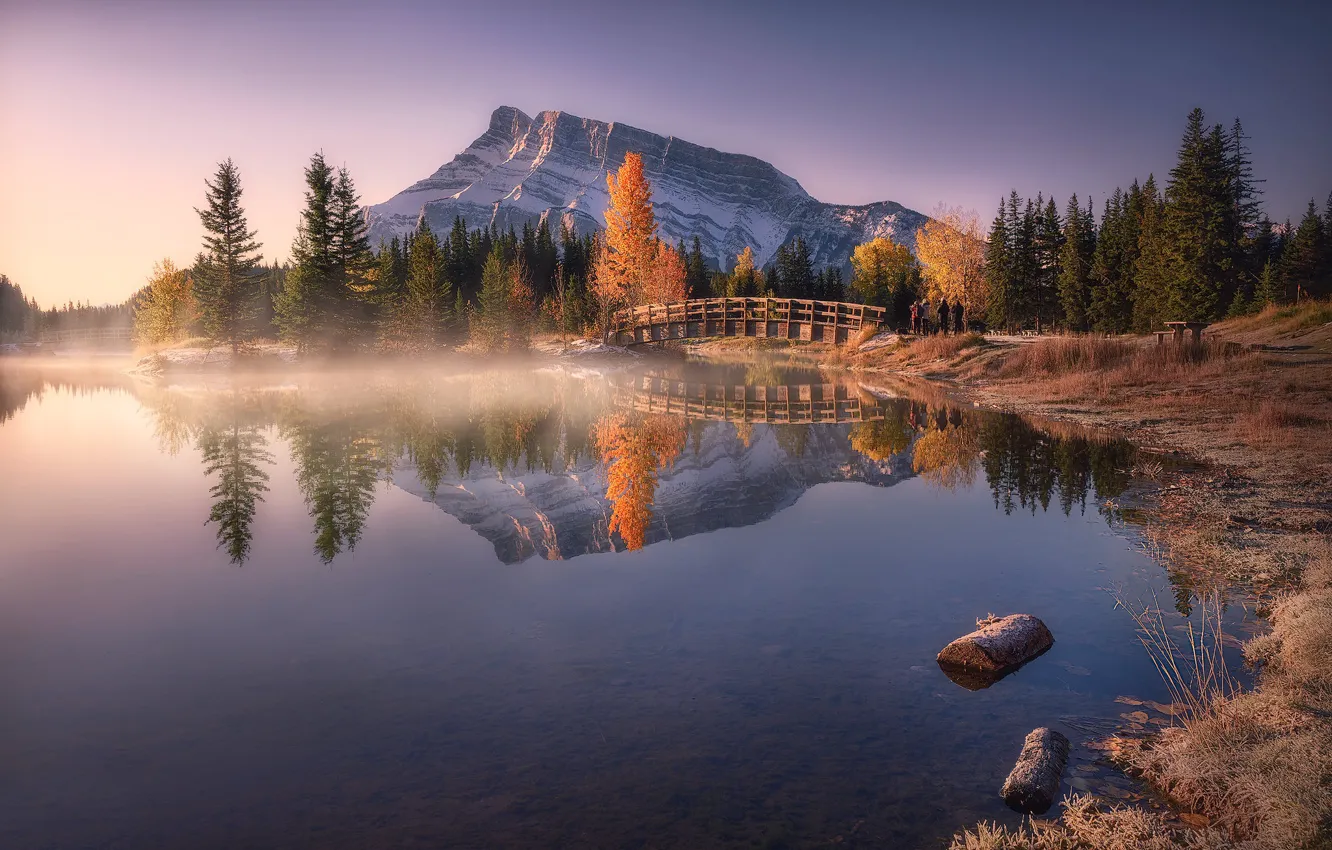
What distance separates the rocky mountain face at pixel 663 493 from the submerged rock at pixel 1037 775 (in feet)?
23.6

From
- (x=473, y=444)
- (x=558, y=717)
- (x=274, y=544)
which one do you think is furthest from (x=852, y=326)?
(x=558, y=717)

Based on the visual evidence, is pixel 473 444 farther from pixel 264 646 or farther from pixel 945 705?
pixel 945 705

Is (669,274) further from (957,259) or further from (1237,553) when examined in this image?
(1237,553)

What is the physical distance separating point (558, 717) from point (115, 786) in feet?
10.4

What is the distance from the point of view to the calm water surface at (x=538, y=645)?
211 inches

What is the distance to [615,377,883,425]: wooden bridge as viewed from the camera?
28.2 metres

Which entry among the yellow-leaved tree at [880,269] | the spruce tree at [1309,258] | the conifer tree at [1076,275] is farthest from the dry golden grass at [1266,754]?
the yellow-leaved tree at [880,269]

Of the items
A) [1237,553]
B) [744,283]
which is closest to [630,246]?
→ [744,283]

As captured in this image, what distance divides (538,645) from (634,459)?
37.3ft

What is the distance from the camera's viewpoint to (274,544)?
11.8 m

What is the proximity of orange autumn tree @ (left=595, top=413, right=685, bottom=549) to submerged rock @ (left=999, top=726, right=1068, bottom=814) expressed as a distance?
7195mm

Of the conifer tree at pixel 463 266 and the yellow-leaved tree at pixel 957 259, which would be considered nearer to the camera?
the yellow-leaved tree at pixel 957 259

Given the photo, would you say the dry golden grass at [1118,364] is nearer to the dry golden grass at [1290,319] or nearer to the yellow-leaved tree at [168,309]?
the dry golden grass at [1290,319]

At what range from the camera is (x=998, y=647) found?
729cm
